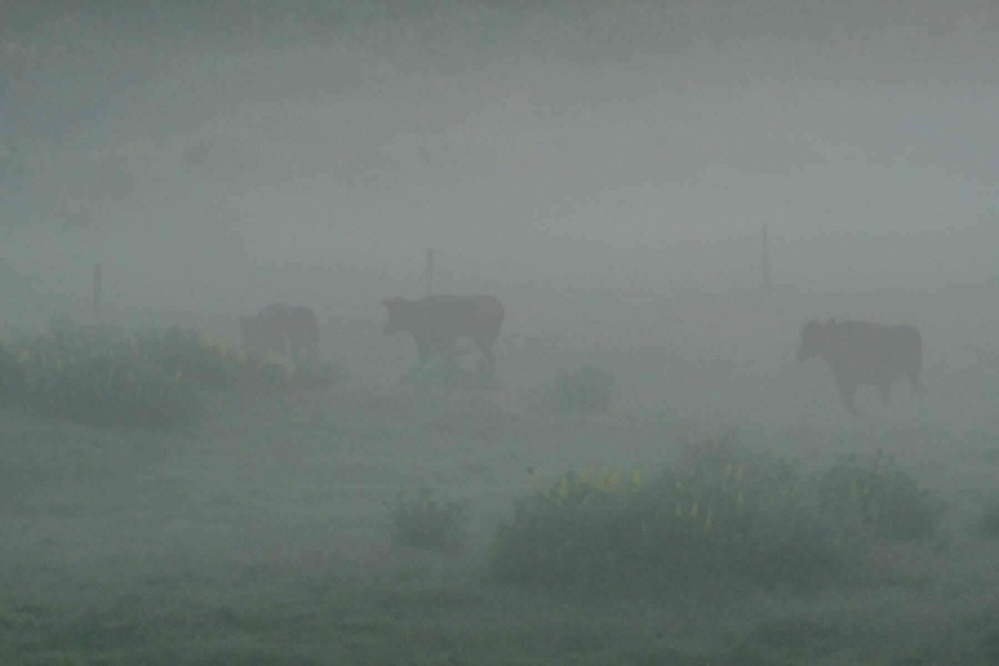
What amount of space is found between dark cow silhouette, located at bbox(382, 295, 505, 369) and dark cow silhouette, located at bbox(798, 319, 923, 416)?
24.3 ft

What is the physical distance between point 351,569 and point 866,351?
15.7 meters

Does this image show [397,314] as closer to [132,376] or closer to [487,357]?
[487,357]

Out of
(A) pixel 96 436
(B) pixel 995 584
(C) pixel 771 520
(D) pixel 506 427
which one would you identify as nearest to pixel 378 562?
(C) pixel 771 520

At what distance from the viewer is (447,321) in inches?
1117

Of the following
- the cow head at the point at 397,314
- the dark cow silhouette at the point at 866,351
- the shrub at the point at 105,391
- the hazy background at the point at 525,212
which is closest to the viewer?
the shrub at the point at 105,391

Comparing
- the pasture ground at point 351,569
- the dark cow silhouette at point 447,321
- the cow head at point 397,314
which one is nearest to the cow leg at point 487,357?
the dark cow silhouette at point 447,321

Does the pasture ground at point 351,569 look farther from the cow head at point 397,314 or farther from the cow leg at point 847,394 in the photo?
the cow head at point 397,314

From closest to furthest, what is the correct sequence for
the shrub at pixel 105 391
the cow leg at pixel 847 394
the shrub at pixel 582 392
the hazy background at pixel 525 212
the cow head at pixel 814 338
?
the shrub at pixel 105 391 → the shrub at pixel 582 392 → the cow leg at pixel 847 394 → the cow head at pixel 814 338 → the hazy background at pixel 525 212

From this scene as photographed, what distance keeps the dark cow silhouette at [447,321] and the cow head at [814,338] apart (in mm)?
6904

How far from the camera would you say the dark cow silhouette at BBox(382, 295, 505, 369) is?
28.4 metres

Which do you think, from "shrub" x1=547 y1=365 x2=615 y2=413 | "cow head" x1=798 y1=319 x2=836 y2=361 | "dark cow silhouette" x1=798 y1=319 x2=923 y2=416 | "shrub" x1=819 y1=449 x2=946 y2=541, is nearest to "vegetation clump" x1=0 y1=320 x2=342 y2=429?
"shrub" x1=547 y1=365 x2=615 y2=413

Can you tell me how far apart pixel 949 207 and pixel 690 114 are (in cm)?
6344

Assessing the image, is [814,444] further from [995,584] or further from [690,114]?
[690,114]

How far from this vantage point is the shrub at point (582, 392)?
75.3 ft
